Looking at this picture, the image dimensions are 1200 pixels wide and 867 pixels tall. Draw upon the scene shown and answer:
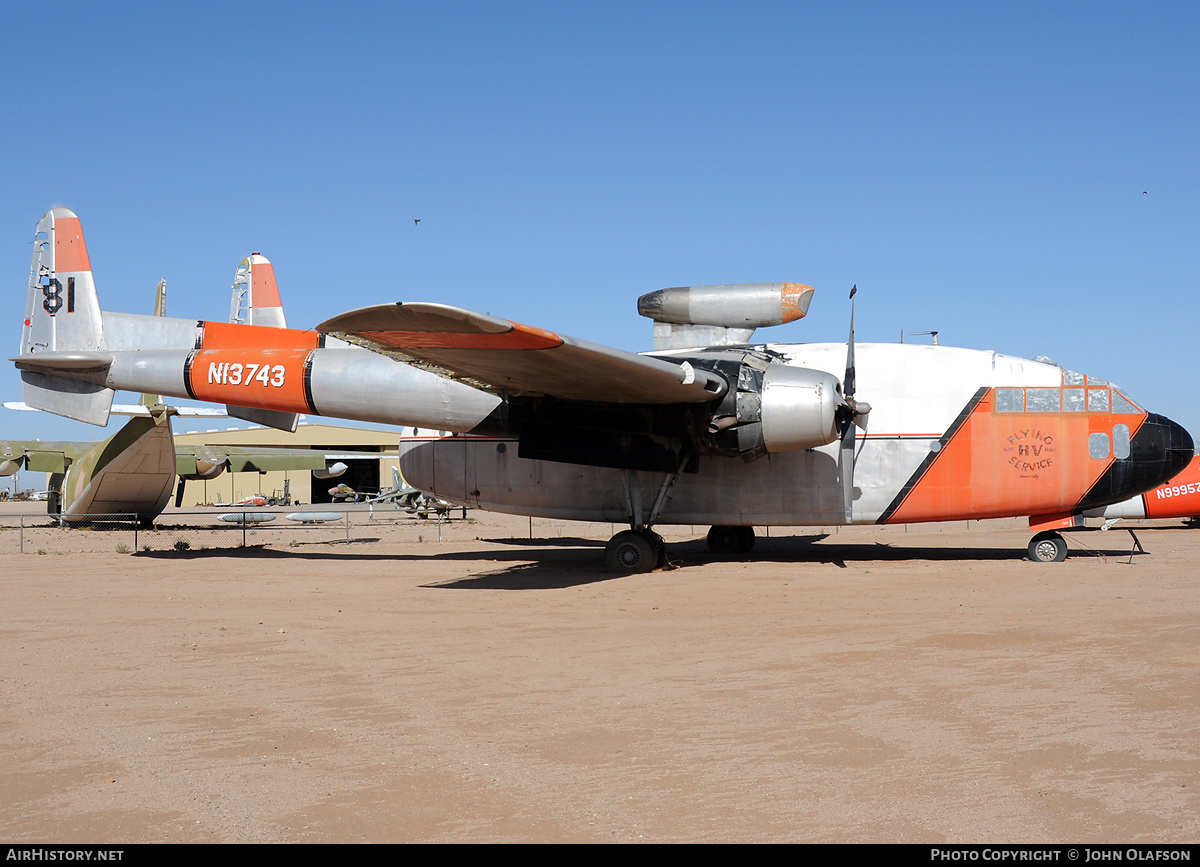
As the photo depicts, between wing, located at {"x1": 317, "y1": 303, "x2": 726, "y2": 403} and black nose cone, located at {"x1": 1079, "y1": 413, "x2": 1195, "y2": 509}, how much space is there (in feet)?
20.8

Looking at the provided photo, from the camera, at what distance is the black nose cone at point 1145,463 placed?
14.5 m

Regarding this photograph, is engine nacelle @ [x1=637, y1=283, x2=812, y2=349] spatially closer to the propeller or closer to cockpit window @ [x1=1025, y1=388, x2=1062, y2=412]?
the propeller

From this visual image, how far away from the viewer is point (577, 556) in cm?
A: 1811

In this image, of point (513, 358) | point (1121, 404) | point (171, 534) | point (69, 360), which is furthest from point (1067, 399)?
point (171, 534)

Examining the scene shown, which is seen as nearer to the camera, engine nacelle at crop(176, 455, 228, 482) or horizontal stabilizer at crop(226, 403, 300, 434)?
horizontal stabilizer at crop(226, 403, 300, 434)

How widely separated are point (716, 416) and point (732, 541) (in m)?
5.20

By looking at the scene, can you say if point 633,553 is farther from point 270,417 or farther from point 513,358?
point 270,417

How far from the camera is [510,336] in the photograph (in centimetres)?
1059

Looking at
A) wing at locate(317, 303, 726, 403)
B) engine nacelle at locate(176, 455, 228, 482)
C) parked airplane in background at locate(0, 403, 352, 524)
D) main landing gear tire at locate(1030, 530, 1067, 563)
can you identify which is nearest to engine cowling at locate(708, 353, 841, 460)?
wing at locate(317, 303, 726, 403)

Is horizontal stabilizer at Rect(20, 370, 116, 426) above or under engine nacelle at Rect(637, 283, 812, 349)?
under

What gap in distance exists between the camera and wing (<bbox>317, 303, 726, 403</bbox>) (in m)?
10.2

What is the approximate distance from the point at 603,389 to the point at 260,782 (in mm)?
9524
